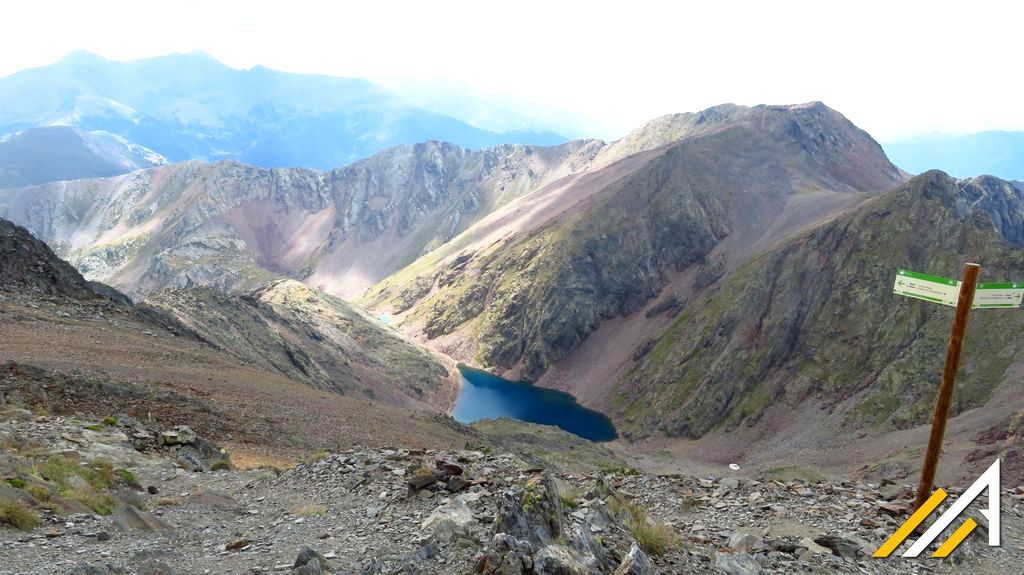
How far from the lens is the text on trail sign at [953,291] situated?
41.4 ft

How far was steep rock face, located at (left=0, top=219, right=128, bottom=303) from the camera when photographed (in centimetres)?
3919

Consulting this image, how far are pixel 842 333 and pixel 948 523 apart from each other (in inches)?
3557

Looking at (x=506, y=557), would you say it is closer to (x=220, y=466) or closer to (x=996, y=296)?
(x=996, y=296)

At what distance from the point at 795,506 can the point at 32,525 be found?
18.7m

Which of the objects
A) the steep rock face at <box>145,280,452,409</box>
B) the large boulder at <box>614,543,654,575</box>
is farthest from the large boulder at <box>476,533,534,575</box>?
the steep rock face at <box>145,280,452,409</box>

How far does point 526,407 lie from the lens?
382 ft

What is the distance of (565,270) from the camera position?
14562cm

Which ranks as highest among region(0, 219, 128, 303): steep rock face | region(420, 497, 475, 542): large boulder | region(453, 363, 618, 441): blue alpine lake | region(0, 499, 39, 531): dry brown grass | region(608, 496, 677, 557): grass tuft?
region(608, 496, 677, 557): grass tuft

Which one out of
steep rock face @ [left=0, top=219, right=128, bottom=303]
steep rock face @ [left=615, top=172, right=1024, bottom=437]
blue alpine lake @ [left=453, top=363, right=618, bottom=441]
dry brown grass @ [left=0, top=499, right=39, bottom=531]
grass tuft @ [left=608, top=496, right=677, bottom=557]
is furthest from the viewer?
blue alpine lake @ [left=453, top=363, right=618, bottom=441]

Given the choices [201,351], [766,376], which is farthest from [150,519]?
[766,376]

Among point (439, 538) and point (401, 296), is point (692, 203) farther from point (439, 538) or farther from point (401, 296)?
point (439, 538)

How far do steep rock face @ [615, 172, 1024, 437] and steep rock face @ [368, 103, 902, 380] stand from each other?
24.3m

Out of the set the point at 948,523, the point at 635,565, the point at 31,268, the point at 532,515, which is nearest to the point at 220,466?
the point at 532,515

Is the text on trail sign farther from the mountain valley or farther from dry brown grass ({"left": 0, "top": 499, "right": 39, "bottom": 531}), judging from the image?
dry brown grass ({"left": 0, "top": 499, "right": 39, "bottom": 531})
